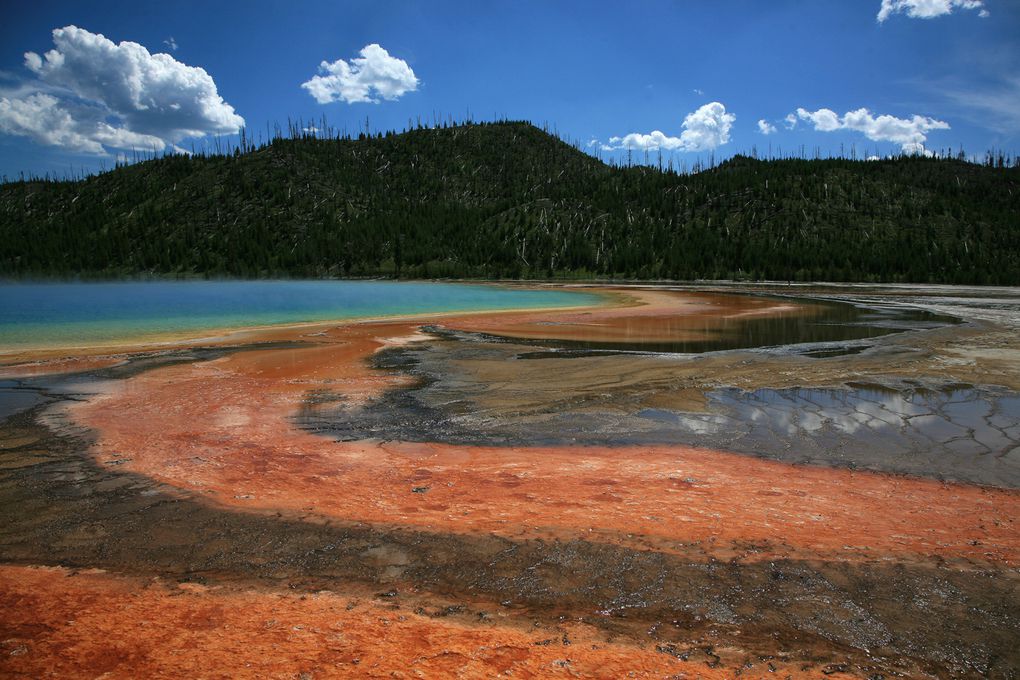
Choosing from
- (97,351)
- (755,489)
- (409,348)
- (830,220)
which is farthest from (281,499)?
(830,220)

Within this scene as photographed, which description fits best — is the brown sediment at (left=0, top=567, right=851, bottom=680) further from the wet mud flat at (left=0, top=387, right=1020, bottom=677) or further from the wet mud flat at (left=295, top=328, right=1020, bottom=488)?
the wet mud flat at (left=295, top=328, right=1020, bottom=488)

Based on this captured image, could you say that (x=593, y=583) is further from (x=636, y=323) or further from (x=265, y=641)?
(x=636, y=323)

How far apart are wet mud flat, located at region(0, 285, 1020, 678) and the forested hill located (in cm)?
7783

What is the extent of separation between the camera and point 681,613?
397 centimetres

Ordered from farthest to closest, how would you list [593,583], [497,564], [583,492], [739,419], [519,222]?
1. [519,222]
2. [739,419]
3. [583,492]
4. [497,564]
5. [593,583]

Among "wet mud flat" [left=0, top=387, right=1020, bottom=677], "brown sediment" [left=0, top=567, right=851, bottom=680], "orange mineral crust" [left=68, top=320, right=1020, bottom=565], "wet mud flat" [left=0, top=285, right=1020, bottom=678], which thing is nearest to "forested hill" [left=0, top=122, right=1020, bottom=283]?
"orange mineral crust" [left=68, top=320, right=1020, bottom=565]

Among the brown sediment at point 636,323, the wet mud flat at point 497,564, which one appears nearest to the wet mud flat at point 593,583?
the wet mud flat at point 497,564

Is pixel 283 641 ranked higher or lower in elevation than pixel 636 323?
lower

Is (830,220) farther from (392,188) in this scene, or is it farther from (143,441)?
(392,188)

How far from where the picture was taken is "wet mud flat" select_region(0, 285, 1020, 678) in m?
3.59

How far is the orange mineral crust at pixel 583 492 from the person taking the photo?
5188 millimetres

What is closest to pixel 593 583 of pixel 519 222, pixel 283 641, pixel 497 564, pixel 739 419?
pixel 497 564

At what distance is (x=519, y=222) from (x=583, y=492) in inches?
4576

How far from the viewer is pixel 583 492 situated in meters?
6.29
